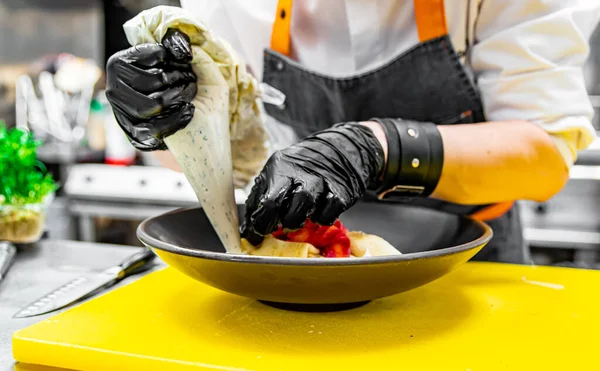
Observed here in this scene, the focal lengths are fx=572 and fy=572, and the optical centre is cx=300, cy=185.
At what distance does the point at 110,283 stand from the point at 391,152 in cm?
52

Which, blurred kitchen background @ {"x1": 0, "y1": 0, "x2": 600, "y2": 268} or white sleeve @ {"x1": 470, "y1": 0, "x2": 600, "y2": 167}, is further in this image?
blurred kitchen background @ {"x1": 0, "y1": 0, "x2": 600, "y2": 268}

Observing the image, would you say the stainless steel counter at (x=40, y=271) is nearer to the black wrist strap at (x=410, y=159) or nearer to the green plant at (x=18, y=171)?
the green plant at (x=18, y=171)

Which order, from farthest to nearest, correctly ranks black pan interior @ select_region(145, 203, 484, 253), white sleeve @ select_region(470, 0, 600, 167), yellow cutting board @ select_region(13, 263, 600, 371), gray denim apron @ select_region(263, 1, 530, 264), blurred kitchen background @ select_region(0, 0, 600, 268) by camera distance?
blurred kitchen background @ select_region(0, 0, 600, 268) → gray denim apron @ select_region(263, 1, 530, 264) → white sleeve @ select_region(470, 0, 600, 167) → black pan interior @ select_region(145, 203, 484, 253) → yellow cutting board @ select_region(13, 263, 600, 371)

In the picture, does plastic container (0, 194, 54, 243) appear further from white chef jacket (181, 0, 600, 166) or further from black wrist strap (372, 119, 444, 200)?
black wrist strap (372, 119, 444, 200)

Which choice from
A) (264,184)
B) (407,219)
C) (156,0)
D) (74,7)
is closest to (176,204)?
(156,0)

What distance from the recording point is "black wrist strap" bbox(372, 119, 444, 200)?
3.03 ft

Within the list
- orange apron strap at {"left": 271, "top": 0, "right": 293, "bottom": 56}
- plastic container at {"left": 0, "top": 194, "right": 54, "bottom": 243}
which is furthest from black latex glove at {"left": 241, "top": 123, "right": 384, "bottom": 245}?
plastic container at {"left": 0, "top": 194, "right": 54, "bottom": 243}

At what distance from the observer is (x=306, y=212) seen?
719mm

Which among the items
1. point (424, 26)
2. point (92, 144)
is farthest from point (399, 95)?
point (92, 144)

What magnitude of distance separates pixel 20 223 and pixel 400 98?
2.82 feet

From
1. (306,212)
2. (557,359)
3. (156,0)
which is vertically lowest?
(557,359)

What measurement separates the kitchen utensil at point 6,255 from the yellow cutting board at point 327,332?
31 centimetres

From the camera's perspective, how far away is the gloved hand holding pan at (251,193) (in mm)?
658

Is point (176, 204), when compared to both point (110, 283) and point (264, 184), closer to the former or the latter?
point (110, 283)
